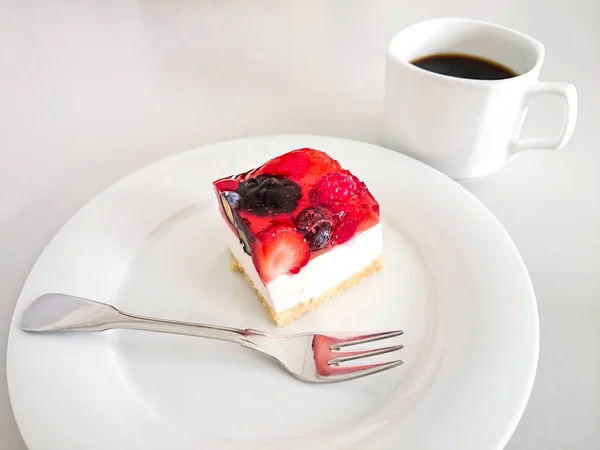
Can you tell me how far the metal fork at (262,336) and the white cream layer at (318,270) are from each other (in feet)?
0.27

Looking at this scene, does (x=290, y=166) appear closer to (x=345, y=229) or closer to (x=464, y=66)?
(x=345, y=229)

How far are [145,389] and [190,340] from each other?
113 mm

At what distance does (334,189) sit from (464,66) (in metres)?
0.53

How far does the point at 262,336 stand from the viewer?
868mm

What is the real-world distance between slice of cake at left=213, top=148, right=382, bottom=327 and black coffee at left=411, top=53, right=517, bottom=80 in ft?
1.32

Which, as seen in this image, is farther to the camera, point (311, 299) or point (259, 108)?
point (259, 108)

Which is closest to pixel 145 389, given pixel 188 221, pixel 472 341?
pixel 188 221

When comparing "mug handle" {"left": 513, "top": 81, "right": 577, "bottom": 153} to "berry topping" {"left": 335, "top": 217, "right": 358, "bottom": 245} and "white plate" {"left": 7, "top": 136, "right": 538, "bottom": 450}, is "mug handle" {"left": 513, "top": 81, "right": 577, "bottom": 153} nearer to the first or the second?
"white plate" {"left": 7, "top": 136, "right": 538, "bottom": 450}

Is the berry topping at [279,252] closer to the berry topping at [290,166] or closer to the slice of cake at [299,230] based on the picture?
the slice of cake at [299,230]

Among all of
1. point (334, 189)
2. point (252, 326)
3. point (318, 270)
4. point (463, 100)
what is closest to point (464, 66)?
point (463, 100)

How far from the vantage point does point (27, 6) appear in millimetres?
1870

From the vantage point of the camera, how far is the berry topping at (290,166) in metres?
0.98

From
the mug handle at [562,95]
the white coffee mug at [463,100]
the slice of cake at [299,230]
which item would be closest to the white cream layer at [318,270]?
the slice of cake at [299,230]

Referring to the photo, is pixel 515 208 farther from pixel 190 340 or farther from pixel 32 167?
pixel 32 167
